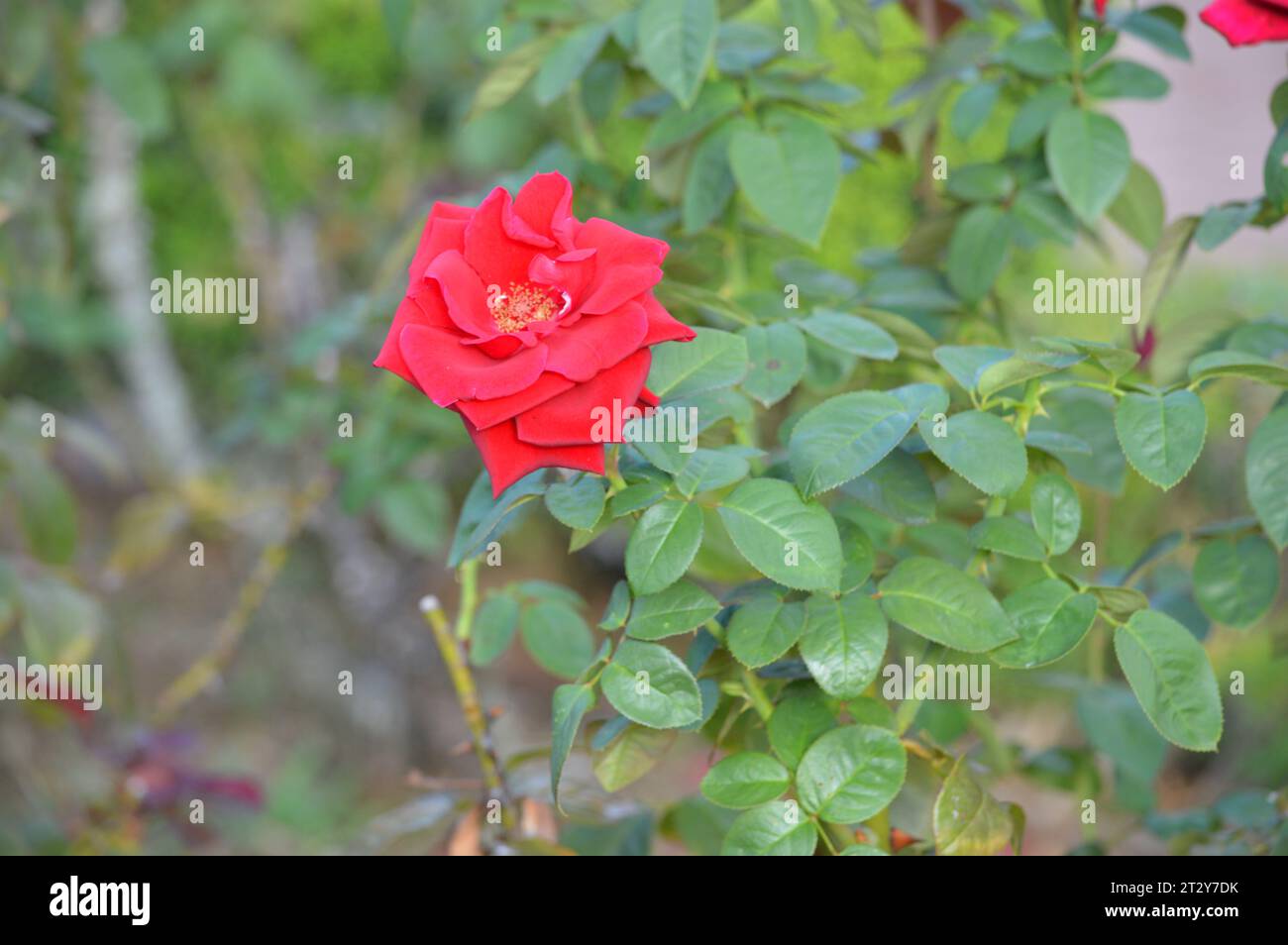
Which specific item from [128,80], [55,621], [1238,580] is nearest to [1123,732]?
[1238,580]

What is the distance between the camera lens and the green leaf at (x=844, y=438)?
653 mm

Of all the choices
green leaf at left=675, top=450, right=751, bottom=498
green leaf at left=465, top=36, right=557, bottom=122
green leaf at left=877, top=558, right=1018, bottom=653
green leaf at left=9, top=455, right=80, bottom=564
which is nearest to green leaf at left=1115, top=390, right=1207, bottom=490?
green leaf at left=877, top=558, right=1018, bottom=653

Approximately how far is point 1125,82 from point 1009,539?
439mm

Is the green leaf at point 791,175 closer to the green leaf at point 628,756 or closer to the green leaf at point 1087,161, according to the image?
the green leaf at point 1087,161

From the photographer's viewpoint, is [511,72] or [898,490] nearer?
[898,490]

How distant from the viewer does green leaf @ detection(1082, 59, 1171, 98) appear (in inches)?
37.3

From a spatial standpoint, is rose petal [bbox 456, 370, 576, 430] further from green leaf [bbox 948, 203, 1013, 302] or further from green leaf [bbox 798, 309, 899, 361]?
green leaf [bbox 948, 203, 1013, 302]

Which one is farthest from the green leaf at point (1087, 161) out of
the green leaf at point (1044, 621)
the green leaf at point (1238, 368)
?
the green leaf at point (1044, 621)

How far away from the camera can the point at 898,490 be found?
2.40 ft

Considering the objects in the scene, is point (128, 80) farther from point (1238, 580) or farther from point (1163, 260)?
point (1238, 580)

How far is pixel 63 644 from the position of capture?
109 cm
